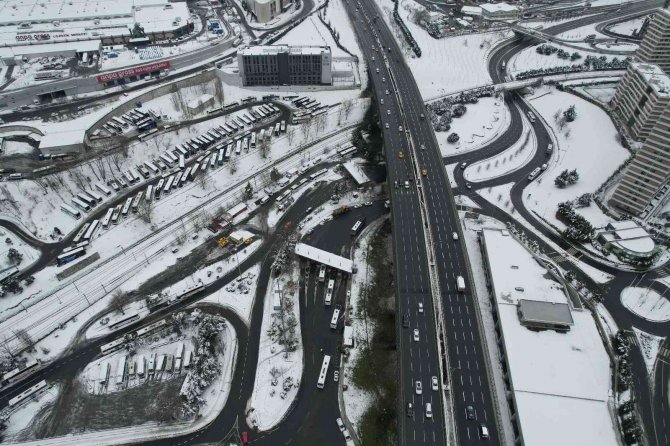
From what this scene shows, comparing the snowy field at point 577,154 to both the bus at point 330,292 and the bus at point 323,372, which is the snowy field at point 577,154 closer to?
the bus at point 330,292

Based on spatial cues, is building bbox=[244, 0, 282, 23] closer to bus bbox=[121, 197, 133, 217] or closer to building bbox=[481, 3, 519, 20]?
building bbox=[481, 3, 519, 20]

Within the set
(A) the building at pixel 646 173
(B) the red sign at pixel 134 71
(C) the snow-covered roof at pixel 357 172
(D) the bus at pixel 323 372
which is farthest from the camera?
(B) the red sign at pixel 134 71

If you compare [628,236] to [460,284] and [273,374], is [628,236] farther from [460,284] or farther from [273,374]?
[273,374]

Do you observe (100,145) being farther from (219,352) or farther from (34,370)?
(219,352)

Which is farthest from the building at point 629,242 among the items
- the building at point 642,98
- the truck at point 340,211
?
the truck at point 340,211

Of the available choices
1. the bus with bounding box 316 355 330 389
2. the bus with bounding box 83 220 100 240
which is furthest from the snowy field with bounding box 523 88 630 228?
the bus with bounding box 83 220 100 240

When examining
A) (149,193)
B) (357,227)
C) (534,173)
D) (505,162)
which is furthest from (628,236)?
(149,193)

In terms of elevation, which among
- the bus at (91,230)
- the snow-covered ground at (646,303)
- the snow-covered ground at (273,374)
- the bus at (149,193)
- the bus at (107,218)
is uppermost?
the bus at (149,193)

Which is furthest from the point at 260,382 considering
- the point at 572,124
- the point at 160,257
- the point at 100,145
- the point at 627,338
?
the point at 572,124

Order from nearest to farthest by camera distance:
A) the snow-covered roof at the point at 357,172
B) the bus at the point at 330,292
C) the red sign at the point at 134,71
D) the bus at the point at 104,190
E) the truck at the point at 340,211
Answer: the bus at the point at 330,292
the truck at the point at 340,211
the bus at the point at 104,190
the snow-covered roof at the point at 357,172
the red sign at the point at 134,71
